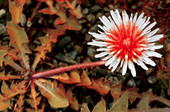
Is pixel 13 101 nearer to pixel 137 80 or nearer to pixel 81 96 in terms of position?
pixel 81 96

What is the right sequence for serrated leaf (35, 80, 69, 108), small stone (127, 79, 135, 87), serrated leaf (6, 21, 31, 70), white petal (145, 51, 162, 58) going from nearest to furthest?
white petal (145, 51, 162, 58) → serrated leaf (35, 80, 69, 108) → serrated leaf (6, 21, 31, 70) → small stone (127, 79, 135, 87)

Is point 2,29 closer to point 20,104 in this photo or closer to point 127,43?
point 20,104

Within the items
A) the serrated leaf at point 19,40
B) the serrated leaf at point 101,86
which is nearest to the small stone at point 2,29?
the serrated leaf at point 19,40

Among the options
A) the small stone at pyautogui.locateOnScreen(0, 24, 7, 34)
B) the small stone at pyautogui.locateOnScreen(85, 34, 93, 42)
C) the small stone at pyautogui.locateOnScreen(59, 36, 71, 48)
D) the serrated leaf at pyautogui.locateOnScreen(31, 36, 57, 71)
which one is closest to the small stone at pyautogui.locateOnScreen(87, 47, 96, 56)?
the small stone at pyautogui.locateOnScreen(85, 34, 93, 42)

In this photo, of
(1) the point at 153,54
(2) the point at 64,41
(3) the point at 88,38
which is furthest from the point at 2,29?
(1) the point at 153,54

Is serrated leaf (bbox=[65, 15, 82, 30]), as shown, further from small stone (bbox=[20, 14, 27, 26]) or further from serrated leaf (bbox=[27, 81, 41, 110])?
serrated leaf (bbox=[27, 81, 41, 110])

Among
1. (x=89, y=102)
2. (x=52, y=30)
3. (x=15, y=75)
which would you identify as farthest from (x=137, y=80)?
(x=15, y=75)

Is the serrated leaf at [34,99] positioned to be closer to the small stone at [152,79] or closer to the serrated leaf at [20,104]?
the serrated leaf at [20,104]
